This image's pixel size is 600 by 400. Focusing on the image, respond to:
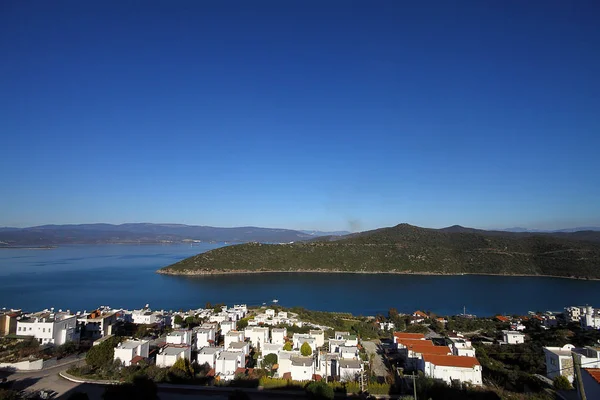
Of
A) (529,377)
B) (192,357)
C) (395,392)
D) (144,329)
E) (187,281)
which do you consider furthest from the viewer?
(187,281)

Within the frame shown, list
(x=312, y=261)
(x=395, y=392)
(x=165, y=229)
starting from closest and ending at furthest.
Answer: (x=395, y=392) → (x=312, y=261) → (x=165, y=229)

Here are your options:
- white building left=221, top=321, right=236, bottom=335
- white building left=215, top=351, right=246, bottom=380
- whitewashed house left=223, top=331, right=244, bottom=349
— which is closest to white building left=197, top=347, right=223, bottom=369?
white building left=215, top=351, right=246, bottom=380

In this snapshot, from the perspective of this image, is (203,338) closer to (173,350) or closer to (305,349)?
(173,350)

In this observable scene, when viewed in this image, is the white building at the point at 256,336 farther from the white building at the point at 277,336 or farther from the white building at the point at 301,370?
the white building at the point at 301,370

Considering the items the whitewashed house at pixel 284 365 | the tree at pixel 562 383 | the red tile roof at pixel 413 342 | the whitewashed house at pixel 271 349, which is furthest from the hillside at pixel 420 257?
the tree at pixel 562 383

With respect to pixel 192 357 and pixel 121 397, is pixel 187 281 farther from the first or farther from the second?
pixel 121 397

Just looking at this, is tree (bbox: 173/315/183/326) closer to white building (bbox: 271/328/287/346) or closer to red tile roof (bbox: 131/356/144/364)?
white building (bbox: 271/328/287/346)

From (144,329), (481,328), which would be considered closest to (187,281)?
(144,329)
